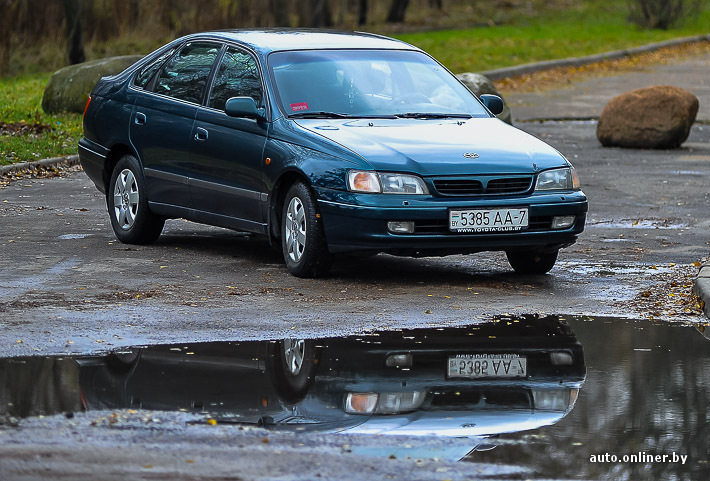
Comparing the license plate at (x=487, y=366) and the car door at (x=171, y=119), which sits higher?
the car door at (x=171, y=119)

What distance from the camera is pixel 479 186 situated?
9.19 metres

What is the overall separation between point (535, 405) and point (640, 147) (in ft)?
42.0

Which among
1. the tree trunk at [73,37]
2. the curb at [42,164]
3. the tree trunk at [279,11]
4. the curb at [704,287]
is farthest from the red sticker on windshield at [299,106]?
the tree trunk at [279,11]

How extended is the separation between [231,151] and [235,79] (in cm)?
66

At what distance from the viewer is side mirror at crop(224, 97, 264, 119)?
32.2 feet

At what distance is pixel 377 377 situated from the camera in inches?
263

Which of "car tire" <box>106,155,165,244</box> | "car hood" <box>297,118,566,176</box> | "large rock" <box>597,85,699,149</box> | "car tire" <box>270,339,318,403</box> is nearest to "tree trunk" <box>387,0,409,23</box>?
"large rock" <box>597,85,699,149</box>

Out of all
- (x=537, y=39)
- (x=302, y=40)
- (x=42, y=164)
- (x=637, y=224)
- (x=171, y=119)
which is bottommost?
(x=537, y=39)

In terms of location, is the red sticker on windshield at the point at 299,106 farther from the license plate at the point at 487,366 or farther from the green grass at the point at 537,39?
the green grass at the point at 537,39

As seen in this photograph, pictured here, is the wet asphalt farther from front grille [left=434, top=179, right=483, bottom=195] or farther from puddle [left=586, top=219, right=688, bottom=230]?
front grille [left=434, top=179, right=483, bottom=195]

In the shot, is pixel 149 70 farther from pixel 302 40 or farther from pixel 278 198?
pixel 278 198

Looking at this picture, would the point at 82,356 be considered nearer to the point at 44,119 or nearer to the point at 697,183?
the point at 697,183

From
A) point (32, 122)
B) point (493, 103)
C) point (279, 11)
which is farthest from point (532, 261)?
point (279, 11)

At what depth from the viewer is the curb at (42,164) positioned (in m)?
15.4
